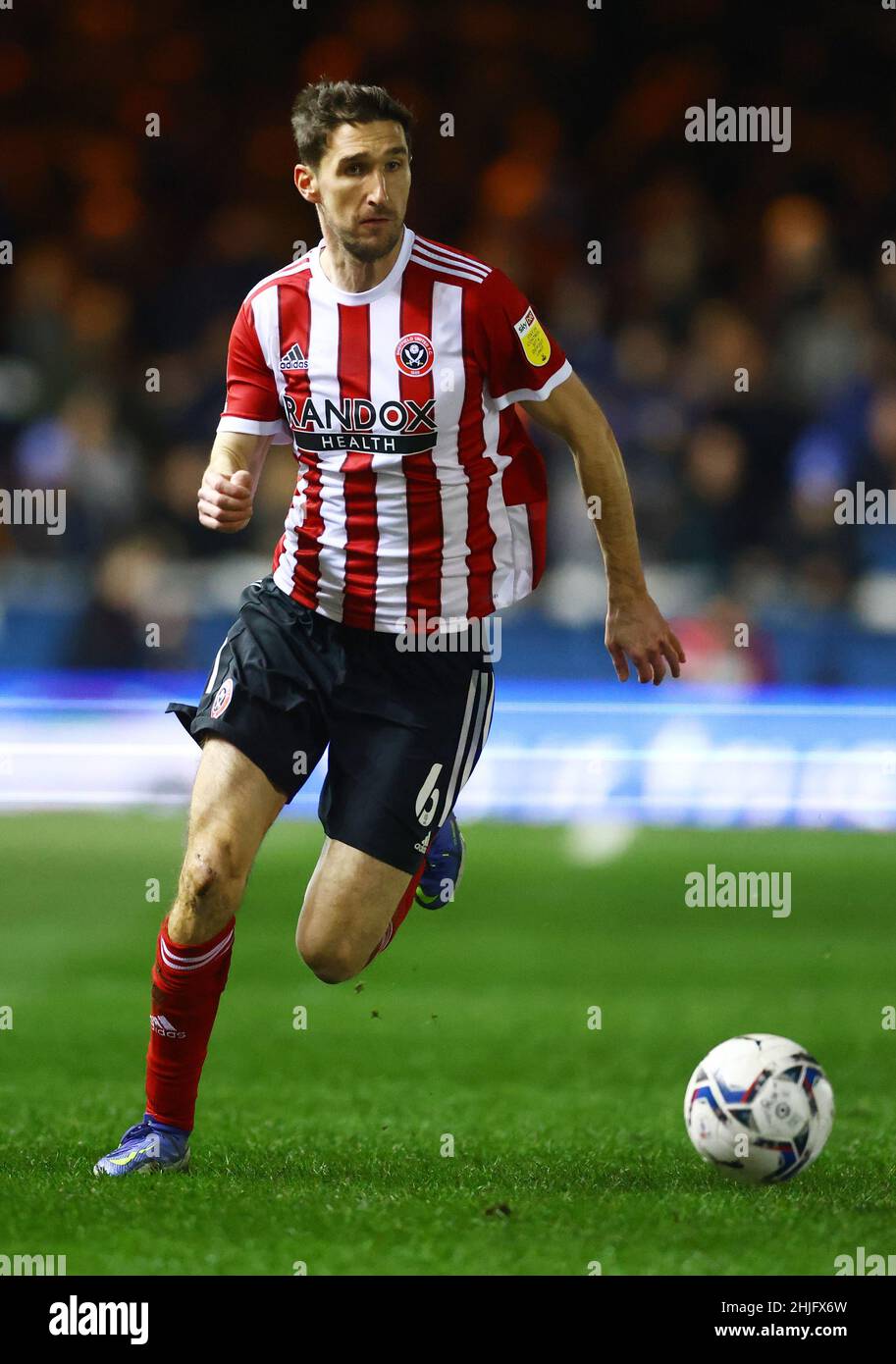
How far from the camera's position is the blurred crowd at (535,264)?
11523 mm

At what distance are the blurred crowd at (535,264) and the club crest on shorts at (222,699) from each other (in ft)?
20.2

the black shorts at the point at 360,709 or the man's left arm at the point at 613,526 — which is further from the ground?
the man's left arm at the point at 613,526

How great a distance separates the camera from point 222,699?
15.0 feet

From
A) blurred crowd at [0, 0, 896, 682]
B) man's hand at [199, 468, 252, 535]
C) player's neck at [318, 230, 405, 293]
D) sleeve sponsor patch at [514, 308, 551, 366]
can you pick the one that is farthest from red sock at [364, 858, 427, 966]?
blurred crowd at [0, 0, 896, 682]

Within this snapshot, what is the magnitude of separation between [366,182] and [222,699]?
4.17ft

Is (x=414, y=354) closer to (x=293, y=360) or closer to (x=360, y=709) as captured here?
(x=293, y=360)

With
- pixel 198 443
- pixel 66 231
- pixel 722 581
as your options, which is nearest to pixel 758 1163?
pixel 722 581

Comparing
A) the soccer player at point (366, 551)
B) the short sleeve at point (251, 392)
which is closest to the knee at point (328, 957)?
the soccer player at point (366, 551)

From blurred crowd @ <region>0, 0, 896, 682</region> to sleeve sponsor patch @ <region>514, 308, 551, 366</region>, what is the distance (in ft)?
20.1

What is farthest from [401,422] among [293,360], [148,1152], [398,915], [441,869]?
[148,1152]

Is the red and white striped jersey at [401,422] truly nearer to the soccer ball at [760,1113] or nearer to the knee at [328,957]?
the knee at [328,957]
